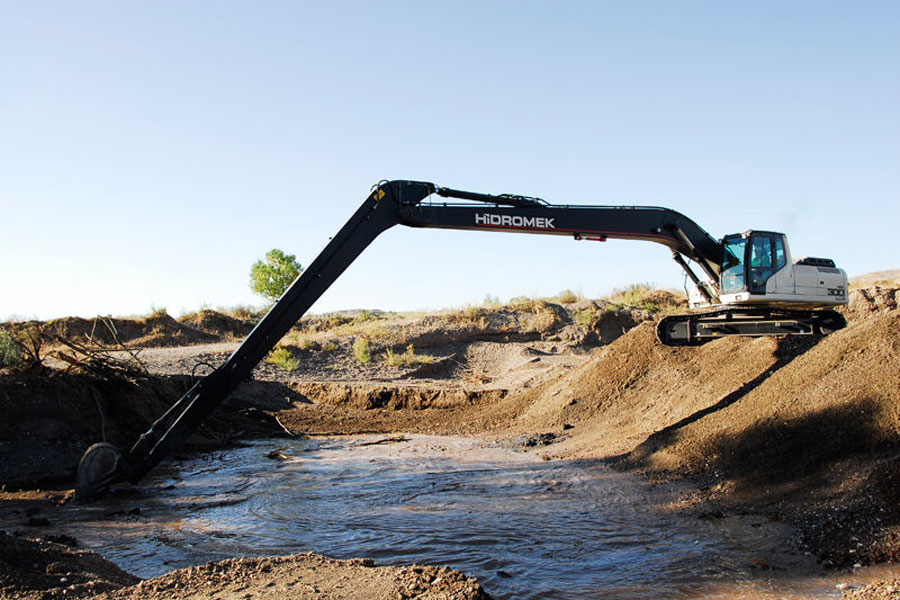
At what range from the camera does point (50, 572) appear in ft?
16.4

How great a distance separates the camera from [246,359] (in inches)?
405

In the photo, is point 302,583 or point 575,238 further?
point 575,238

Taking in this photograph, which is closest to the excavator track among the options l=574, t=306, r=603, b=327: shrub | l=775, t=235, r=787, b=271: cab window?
l=775, t=235, r=787, b=271: cab window

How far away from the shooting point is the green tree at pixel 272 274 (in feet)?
139

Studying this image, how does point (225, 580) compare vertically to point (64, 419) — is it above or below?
below

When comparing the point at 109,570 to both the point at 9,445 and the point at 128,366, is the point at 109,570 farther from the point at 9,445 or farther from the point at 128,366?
the point at 128,366

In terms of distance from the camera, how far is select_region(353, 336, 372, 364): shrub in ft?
79.4

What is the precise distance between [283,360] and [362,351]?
3023mm

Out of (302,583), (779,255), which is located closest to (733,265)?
(779,255)

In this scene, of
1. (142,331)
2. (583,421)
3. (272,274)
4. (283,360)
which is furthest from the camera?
(272,274)

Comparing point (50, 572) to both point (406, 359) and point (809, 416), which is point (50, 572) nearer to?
point (809, 416)

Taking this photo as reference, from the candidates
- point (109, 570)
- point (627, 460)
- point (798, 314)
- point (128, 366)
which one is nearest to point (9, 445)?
point (128, 366)

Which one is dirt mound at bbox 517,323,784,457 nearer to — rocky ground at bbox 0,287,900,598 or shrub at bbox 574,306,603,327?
rocky ground at bbox 0,287,900,598

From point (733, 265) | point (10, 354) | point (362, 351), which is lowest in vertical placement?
point (362, 351)
